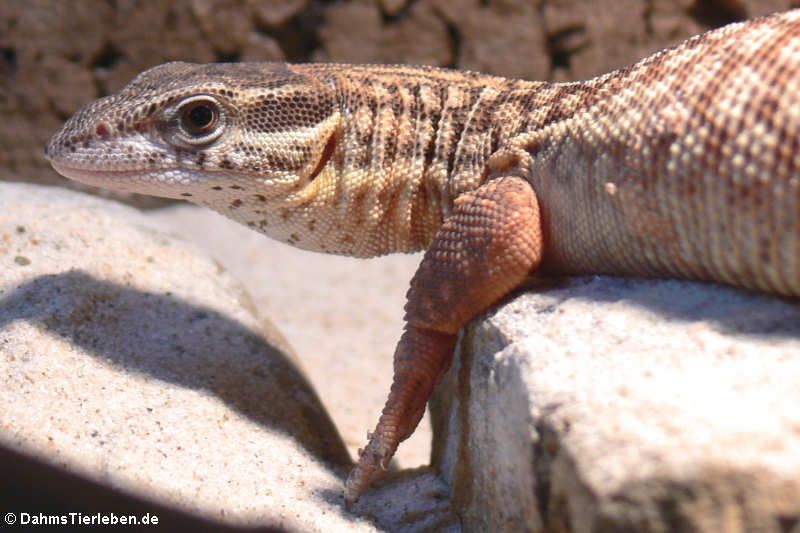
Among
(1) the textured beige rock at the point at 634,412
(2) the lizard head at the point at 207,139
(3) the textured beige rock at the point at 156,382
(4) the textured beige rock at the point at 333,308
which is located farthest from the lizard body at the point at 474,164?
(4) the textured beige rock at the point at 333,308

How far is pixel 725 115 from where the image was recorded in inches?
104

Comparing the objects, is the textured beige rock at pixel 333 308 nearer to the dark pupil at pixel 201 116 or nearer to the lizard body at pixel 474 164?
the lizard body at pixel 474 164

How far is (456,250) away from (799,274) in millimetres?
1409

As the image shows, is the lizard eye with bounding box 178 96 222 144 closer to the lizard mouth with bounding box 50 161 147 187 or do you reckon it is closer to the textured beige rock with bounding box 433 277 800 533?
the lizard mouth with bounding box 50 161 147 187

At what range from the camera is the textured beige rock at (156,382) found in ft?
10.2

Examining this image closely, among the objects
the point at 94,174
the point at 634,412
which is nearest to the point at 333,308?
the point at 94,174

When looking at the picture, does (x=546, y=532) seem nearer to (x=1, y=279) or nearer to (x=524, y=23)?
(x=1, y=279)

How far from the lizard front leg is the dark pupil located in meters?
1.31

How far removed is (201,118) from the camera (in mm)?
3613

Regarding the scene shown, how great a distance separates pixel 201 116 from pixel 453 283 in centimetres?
154

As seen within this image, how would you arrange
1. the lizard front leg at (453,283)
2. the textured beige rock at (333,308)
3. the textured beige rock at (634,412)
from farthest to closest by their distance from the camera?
the textured beige rock at (333,308), the lizard front leg at (453,283), the textured beige rock at (634,412)

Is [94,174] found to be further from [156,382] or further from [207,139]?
[156,382]

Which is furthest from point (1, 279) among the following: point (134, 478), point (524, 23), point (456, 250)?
point (524, 23)

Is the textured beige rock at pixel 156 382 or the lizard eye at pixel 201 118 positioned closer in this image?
the textured beige rock at pixel 156 382
